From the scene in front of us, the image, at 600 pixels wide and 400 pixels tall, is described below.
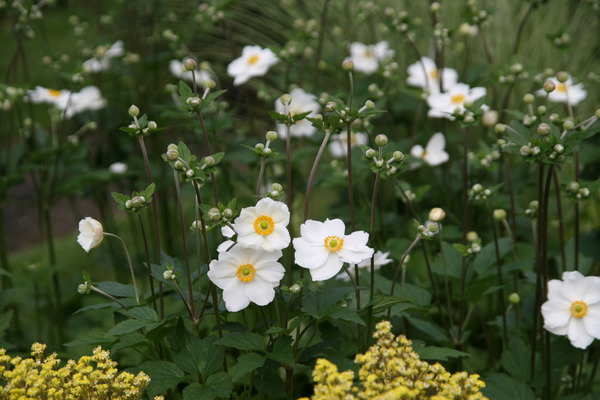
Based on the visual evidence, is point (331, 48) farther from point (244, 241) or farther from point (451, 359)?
point (244, 241)

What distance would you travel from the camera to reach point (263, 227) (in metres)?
1.70

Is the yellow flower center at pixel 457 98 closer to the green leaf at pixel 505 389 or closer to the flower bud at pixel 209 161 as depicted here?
the green leaf at pixel 505 389

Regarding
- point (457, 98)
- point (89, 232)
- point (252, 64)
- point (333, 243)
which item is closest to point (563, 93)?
point (457, 98)

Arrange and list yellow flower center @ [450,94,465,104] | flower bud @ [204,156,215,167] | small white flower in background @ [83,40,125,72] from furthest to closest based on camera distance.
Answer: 1. small white flower in background @ [83,40,125,72]
2. yellow flower center @ [450,94,465,104]
3. flower bud @ [204,156,215,167]

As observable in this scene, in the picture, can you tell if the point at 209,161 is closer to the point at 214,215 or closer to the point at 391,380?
the point at 214,215

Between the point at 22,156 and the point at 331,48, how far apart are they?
253cm

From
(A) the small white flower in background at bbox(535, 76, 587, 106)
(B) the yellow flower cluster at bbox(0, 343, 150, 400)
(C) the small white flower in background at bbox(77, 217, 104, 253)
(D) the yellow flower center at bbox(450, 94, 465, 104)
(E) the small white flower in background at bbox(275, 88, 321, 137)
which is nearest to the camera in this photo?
(B) the yellow flower cluster at bbox(0, 343, 150, 400)

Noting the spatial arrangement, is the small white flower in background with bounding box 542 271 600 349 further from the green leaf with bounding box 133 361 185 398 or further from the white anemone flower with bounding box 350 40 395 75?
the white anemone flower with bounding box 350 40 395 75

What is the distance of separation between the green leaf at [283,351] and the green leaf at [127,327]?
0.31m

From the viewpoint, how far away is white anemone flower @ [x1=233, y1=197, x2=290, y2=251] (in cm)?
169

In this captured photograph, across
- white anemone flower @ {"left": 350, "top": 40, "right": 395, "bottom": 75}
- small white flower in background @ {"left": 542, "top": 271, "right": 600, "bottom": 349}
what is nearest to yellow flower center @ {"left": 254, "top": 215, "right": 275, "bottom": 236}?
small white flower in background @ {"left": 542, "top": 271, "right": 600, "bottom": 349}

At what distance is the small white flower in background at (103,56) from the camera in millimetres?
3282

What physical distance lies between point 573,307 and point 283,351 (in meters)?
0.73

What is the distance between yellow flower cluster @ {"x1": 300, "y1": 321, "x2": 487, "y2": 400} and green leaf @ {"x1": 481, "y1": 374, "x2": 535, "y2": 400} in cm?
32
